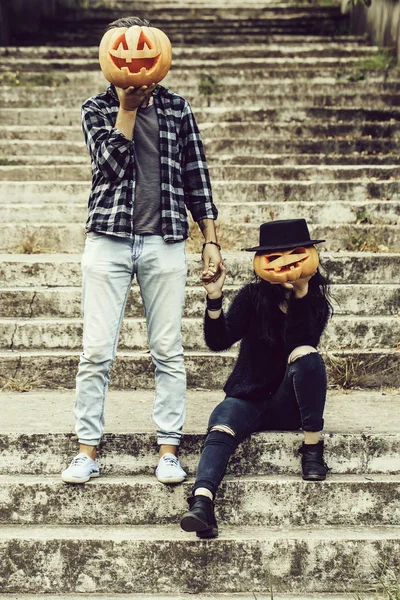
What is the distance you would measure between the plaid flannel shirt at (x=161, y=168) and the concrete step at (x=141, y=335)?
1400 mm

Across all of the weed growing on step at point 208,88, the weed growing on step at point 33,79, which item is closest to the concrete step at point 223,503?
the weed growing on step at point 208,88

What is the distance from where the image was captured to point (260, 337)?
3715 mm

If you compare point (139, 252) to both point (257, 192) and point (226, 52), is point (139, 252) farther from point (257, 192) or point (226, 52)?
point (226, 52)

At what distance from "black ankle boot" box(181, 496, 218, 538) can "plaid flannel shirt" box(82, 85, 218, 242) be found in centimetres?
105

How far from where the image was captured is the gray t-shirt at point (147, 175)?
11.5 feet

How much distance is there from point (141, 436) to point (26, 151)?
13.4 feet

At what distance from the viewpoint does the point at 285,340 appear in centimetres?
369

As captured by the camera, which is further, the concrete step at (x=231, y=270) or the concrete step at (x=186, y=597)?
the concrete step at (x=231, y=270)

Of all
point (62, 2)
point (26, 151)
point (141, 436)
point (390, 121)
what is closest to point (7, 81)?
point (26, 151)

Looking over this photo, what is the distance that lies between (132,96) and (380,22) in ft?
24.0

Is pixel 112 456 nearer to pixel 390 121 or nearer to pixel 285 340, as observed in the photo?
pixel 285 340

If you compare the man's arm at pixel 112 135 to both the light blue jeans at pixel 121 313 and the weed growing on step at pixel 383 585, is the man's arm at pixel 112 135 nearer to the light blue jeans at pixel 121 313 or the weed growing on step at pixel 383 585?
the light blue jeans at pixel 121 313

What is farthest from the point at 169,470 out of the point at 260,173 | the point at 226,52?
the point at 226,52

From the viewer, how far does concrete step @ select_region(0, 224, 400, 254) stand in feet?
18.9
